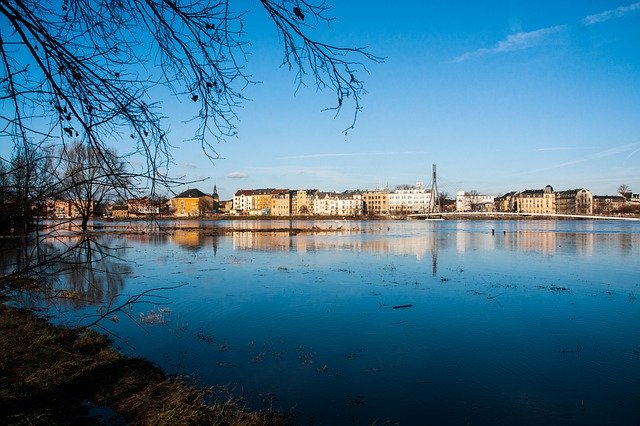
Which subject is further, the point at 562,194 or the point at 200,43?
the point at 562,194

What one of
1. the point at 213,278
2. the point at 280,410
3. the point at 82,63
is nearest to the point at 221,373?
the point at 280,410

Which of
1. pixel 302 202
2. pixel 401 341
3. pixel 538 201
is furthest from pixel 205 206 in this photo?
pixel 401 341

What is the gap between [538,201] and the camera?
180m

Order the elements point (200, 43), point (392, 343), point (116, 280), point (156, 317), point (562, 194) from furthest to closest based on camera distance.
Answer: point (562, 194) < point (116, 280) < point (156, 317) < point (392, 343) < point (200, 43)

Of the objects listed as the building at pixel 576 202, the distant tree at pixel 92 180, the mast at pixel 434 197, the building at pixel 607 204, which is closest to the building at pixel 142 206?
the distant tree at pixel 92 180

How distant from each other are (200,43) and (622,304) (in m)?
16.0

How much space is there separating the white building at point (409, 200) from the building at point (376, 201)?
6.62ft

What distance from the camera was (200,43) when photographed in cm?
325

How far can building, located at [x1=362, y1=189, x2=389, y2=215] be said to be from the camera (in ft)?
601

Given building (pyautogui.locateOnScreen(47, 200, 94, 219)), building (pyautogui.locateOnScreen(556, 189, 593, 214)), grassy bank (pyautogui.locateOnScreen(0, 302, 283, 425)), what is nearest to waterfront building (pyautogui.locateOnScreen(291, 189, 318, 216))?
building (pyautogui.locateOnScreen(556, 189, 593, 214))

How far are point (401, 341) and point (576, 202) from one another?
18646cm

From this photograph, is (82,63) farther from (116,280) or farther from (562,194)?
(562,194)

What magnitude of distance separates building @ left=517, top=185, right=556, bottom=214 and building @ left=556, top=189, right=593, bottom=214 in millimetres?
3825

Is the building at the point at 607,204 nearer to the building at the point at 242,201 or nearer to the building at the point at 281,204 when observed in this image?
the building at the point at 281,204
